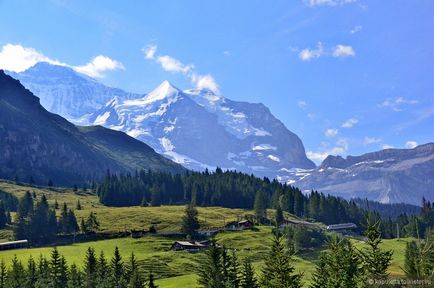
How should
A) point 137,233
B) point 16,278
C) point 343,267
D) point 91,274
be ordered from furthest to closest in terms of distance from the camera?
point 137,233
point 16,278
point 91,274
point 343,267

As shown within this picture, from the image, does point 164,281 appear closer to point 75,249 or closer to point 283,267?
point 75,249

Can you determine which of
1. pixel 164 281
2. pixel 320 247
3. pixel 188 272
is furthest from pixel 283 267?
pixel 320 247

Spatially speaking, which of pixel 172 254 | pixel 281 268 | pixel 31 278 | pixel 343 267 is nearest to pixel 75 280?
pixel 31 278

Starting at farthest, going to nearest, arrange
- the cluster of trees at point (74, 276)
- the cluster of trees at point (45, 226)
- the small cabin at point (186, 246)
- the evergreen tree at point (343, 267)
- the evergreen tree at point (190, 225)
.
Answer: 1. the evergreen tree at point (190, 225)
2. the cluster of trees at point (45, 226)
3. the small cabin at point (186, 246)
4. the cluster of trees at point (74, 276)
5. the evergreen tree at point (343, 267)

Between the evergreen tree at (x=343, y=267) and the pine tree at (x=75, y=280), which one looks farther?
the pine tree at (x=75, y=280)

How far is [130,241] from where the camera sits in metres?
176

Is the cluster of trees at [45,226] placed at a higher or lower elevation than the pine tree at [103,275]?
higher

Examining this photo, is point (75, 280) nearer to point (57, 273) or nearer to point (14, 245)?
point (57, 273)

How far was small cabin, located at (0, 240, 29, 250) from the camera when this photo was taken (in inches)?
6772

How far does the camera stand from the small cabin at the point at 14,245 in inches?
6772

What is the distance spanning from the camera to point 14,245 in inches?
6919

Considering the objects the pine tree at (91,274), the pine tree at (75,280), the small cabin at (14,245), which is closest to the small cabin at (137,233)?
the small cabin at (14,245)

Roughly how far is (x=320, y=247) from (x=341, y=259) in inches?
5216

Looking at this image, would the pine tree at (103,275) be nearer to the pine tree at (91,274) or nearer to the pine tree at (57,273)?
the pine tree at (91,274)
